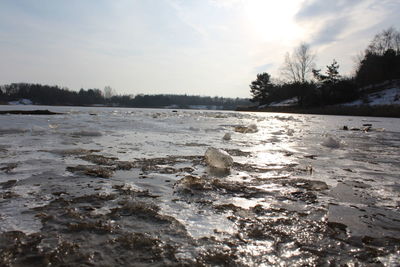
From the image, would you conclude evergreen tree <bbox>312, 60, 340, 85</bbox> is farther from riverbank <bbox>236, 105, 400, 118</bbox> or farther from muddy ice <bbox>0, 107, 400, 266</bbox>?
muddy ice <bbox>0, 107, 400, 266</bbox>

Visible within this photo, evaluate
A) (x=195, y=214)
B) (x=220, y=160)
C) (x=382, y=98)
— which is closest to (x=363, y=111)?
(x=382, y=98)

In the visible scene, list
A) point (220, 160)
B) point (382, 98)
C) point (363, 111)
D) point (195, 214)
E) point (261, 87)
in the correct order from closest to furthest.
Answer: point (195, 214)
point (220, 160)
point (363, 111)
point (382, 98)
point (261, 87)

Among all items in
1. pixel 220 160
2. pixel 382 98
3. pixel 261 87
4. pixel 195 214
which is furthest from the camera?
pixel 261 87

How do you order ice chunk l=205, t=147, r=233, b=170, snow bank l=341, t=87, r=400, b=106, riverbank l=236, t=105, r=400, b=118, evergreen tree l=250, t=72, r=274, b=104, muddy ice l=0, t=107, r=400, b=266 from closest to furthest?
1. muddy ice l=0, t=107, r=400, b=266
2. ice chunk l=205, t=147, r=233, b=170
3. riverbank l=236, t=105, r=400, b=118
4. snow bank l=341, t=87, r=400, b=106
5. evergreen tree l=250, t=72, r=274, b=104

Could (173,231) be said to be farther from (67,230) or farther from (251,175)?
(251,175)

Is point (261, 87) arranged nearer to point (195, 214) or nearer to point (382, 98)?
point (382, 98)

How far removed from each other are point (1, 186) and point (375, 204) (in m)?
3.75

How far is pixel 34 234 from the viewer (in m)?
1.86

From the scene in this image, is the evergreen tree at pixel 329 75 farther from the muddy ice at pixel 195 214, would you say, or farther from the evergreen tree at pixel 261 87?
the muddy ice at pixel 195 214

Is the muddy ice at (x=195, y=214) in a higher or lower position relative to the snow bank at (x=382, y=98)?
lower

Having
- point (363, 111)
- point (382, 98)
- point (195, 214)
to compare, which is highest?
point (382, 98)

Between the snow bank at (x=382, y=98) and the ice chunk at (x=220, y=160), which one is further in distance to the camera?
the snow bank at (x=382, y=98)

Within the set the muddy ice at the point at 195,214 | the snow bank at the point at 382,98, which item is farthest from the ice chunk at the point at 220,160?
the snow bank at the point at 382,98

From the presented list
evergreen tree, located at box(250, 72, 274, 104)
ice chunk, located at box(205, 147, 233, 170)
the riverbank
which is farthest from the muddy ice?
evergreen tree, located at box(250, 72, 274, 104)
